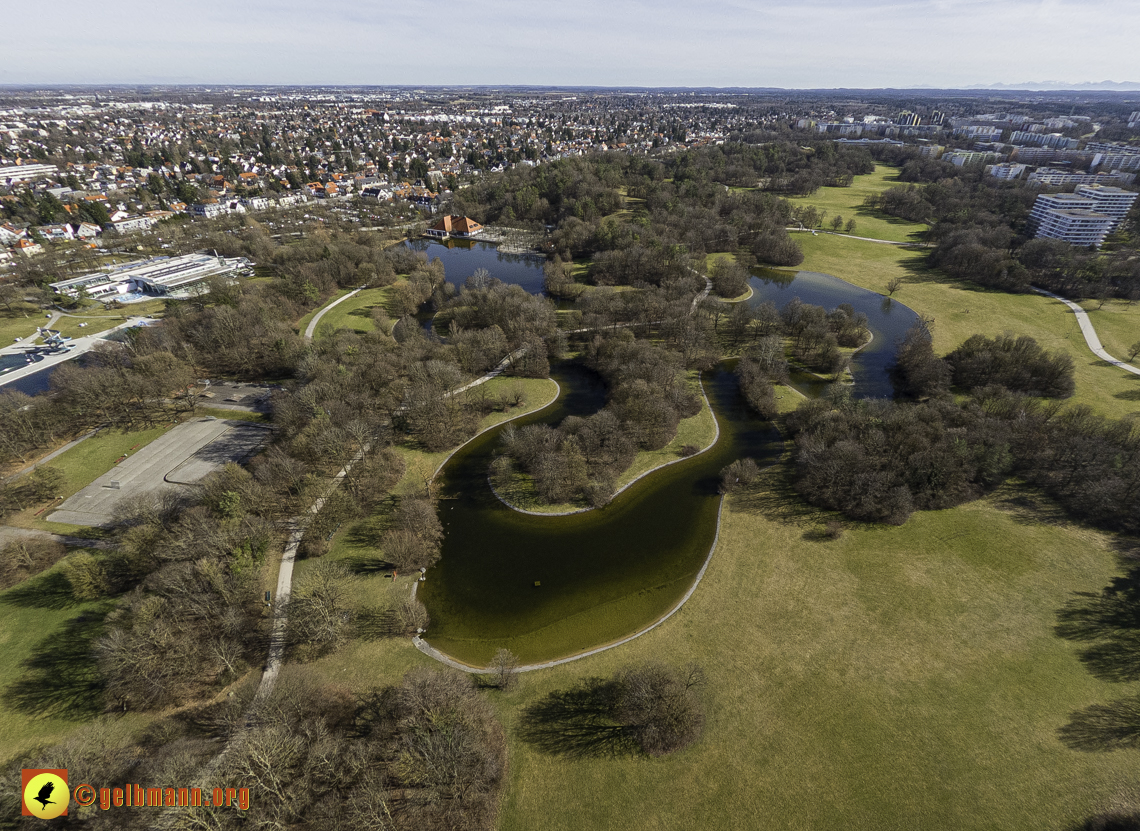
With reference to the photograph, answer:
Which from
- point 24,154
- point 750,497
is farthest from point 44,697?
point 24,154

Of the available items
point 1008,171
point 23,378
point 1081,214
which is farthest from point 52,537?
point 1008,171

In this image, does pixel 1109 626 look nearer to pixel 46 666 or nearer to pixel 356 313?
pixel 46 666

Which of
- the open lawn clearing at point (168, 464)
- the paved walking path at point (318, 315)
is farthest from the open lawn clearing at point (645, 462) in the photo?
the paved walking path at point (318, 315)

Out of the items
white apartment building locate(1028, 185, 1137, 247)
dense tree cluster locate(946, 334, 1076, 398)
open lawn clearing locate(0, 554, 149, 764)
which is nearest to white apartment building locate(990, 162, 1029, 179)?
white apartment building locate(1028, 185, 1137, 247)

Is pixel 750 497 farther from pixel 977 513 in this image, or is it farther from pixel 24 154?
pixel 24 154

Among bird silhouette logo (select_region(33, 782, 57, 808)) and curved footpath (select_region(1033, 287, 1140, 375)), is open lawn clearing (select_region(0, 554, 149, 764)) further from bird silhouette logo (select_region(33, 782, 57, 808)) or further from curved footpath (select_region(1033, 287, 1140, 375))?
curved footpath (select_region(1033, 287, 1140, 375))
